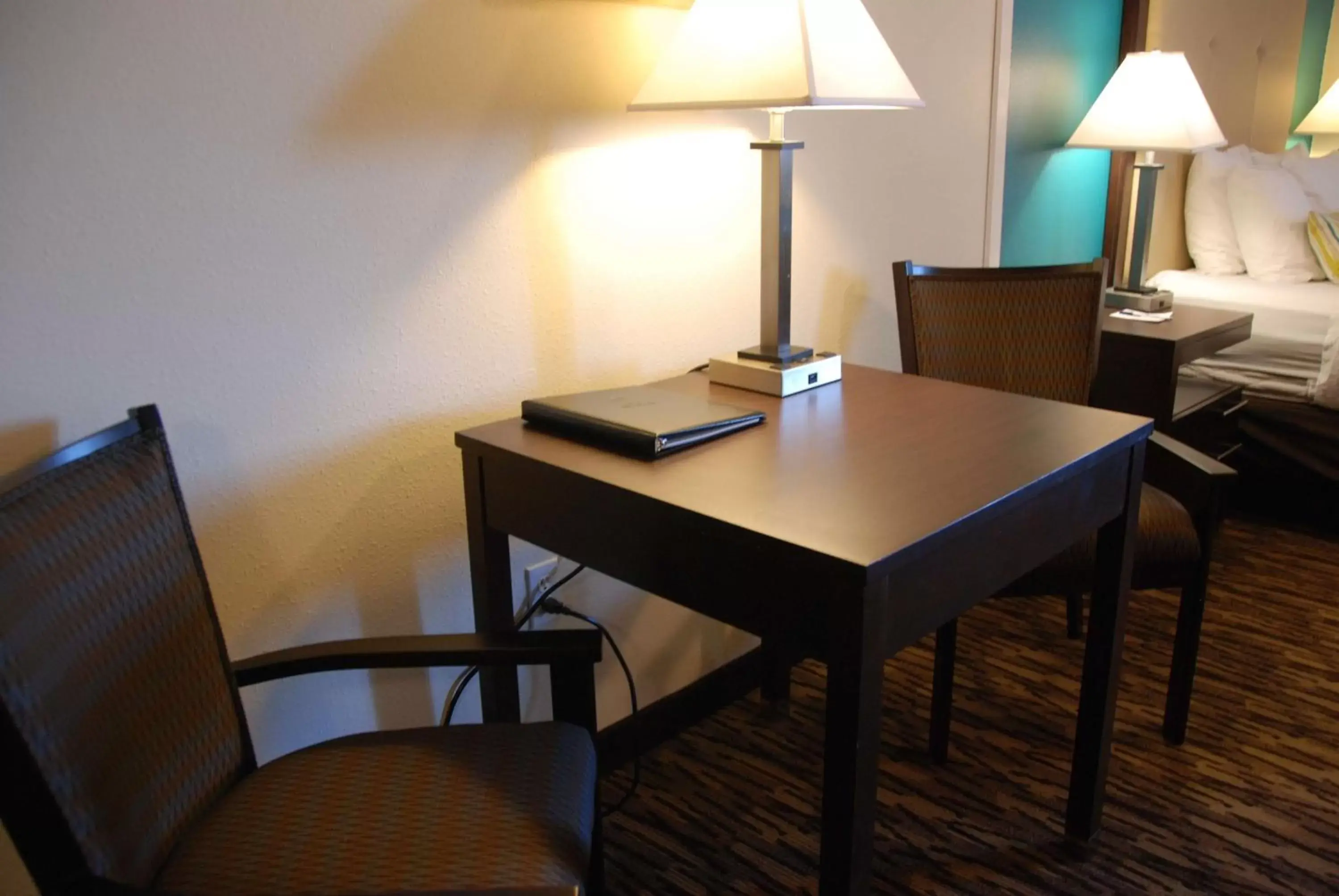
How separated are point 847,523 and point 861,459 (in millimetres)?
220

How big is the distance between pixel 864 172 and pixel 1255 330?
154cm

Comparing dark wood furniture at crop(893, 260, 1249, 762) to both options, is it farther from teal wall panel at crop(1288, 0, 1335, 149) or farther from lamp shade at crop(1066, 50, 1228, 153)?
teal wall panel at crop(1288, 0, 1335, 149)

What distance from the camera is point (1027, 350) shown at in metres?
1.97

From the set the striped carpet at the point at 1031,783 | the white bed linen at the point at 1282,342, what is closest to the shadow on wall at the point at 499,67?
the striped carpet at the point at 1031,783

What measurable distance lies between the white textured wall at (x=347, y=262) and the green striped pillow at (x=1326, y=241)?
208 centimetres

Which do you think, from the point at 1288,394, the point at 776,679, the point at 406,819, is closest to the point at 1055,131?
the point at 1288,394

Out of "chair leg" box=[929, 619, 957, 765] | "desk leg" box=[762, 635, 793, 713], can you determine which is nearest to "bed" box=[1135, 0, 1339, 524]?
"chair leg" box=[929, 619, 957, 765]

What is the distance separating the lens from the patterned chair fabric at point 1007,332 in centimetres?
194

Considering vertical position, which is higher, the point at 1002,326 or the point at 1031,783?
the point at 1002,326

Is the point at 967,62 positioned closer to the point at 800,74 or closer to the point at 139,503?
the point at 800,74

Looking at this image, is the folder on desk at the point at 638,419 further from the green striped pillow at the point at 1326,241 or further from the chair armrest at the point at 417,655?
the green striped pillow at the point at 1326,241

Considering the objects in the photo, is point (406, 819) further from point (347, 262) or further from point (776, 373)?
point (776, 373)

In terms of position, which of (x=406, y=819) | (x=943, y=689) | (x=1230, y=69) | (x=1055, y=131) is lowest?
(x=943, y=689)

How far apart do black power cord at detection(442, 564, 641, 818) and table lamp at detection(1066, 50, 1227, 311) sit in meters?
1.70
